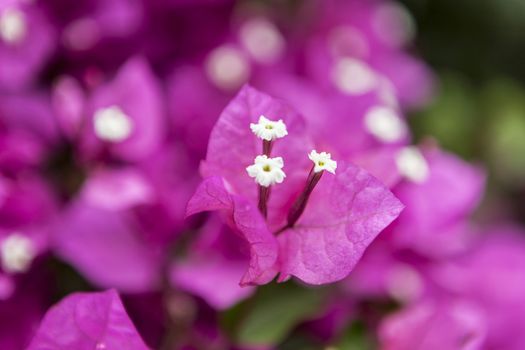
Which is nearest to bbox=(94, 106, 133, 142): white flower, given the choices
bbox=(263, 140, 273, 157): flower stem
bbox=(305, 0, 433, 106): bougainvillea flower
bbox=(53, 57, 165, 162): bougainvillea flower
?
bbox=(53, 57, 165, 162): bougainvillea flower

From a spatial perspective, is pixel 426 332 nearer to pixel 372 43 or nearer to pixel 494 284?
→ pixel 494 284

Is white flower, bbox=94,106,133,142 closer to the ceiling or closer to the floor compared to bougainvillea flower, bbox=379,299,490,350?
closer to the ceiling

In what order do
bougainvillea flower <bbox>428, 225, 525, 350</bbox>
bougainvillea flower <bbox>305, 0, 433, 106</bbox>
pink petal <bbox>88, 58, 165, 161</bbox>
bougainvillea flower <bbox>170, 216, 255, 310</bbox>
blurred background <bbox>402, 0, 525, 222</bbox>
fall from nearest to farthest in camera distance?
1. bougainvillea flower <bbox>170, 216, 255, 310</bbox>
2. pink petal <bbox>88, 58, 165, 161</bbox>
3. bougainvillea flower <bbox>428, 225, 525, 350</bbox>
4. bougainvillea flower <bbox>305, 0, 433, 106</bbox>
5. blurred background <bbox>402, 0, 525, 222</bbox>

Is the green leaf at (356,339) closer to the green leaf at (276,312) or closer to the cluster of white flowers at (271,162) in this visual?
the green leaf at (276,312)

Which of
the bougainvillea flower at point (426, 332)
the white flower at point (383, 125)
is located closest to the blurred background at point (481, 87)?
the white flower at point (383, 125)

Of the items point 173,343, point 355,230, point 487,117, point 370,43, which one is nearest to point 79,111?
point 173,343

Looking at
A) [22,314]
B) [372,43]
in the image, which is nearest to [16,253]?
[22,314]

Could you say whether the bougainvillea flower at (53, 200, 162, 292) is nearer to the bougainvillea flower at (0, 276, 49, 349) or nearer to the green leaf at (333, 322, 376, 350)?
the bougainvillea flower at (0, 276, 49, 349)
